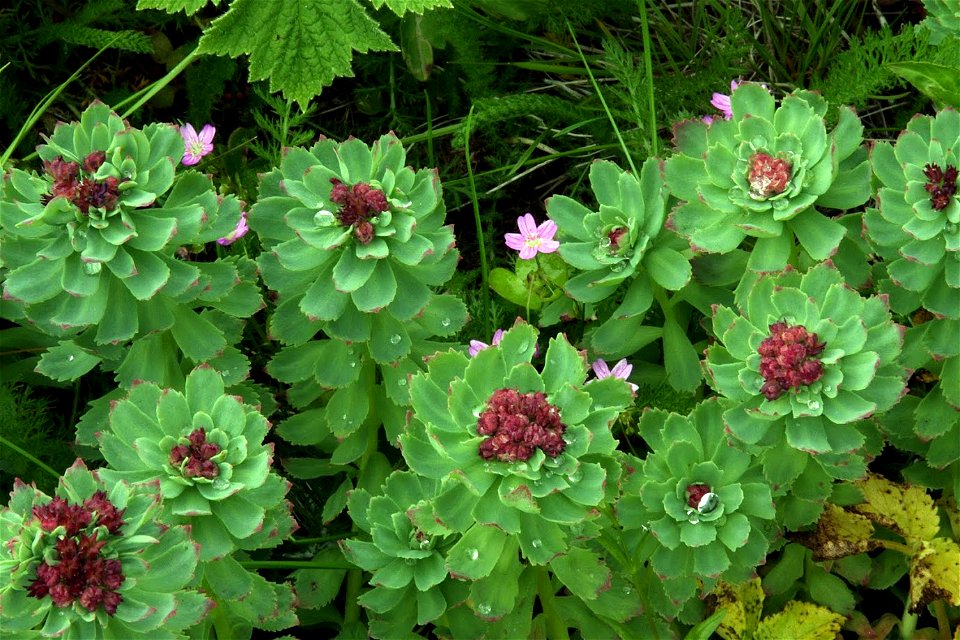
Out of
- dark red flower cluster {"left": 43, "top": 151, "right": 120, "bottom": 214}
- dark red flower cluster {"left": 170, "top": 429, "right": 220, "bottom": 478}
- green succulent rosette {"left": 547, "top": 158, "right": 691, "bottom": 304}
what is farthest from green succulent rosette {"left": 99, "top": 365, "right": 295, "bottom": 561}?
green succulent rosette {"left": 547, "top": 158, "right": 691, "bottom": 304}

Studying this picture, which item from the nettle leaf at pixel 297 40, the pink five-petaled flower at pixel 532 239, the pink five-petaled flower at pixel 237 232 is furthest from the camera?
the nettle leaf at pixel 297 40

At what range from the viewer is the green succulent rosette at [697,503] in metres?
2.58

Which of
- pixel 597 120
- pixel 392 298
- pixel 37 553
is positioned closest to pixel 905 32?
pixel 597 120

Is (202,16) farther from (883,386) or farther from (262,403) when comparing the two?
(883,386)

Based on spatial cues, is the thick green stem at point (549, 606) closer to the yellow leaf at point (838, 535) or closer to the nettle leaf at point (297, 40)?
the yellow leaf at point (838, 535)

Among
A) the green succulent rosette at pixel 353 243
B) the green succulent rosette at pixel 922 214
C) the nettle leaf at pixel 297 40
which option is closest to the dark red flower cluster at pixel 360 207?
the green succulent rosette at pixel 353 243

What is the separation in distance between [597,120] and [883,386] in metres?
1.67

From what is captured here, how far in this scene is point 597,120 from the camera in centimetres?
385

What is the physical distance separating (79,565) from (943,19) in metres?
2.67

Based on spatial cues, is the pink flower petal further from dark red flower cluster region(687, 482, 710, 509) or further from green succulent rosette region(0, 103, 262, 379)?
green succulent rosette region(0, 103, 262, 379)

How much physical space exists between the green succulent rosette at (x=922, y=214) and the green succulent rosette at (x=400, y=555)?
4.39 feet

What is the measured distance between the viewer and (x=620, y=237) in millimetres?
2914

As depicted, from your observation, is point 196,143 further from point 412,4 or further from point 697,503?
A: point 697,503

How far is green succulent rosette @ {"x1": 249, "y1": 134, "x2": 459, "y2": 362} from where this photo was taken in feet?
8.80
